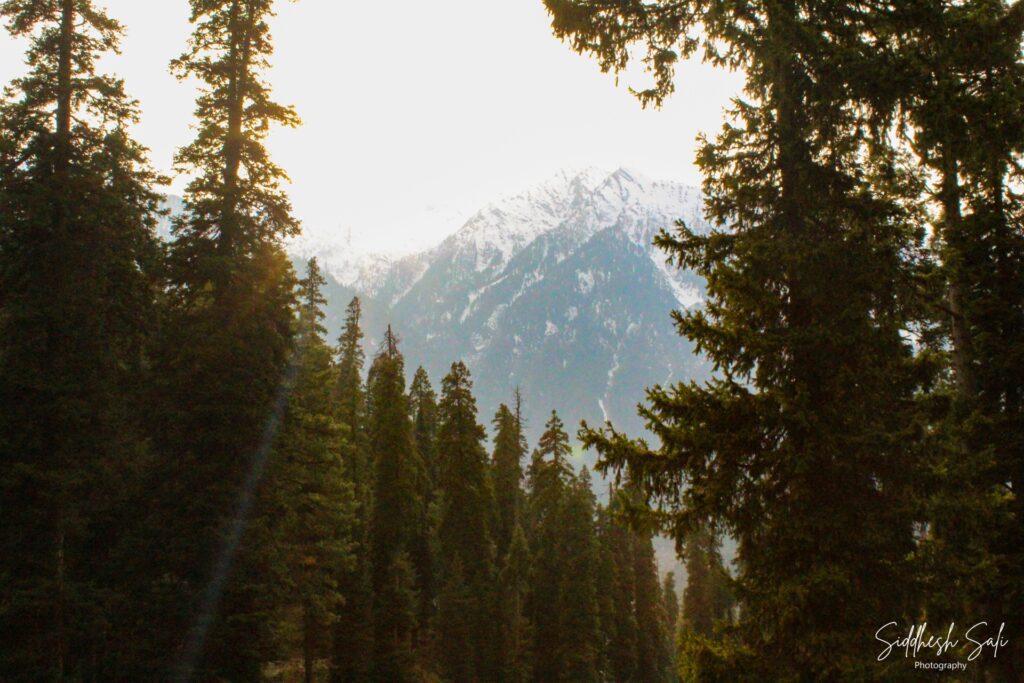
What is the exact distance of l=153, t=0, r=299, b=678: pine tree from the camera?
14680mm

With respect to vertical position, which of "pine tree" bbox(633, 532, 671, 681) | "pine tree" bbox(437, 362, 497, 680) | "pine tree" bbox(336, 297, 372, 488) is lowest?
"pine tree" bbox(633, 532, 671, 681)

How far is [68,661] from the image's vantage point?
17.6 m

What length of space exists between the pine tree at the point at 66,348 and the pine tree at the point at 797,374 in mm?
13283

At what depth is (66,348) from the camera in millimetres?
16422

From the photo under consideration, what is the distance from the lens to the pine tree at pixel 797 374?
7.94 m

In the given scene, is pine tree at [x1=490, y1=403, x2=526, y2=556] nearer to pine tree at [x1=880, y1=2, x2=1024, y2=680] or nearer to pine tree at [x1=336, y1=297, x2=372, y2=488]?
pine tree at [x1=336, y1=297, x2=372, y2=488]

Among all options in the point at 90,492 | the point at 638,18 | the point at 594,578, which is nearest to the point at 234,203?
the point at 90,492

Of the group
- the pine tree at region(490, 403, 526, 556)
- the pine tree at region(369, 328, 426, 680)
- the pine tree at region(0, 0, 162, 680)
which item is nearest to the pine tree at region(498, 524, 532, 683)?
the pine tree at region(369, 328, 426, 680)

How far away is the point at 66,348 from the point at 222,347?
4373mm

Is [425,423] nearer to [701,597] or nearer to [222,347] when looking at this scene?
[701,597]

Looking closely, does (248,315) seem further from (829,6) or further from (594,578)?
(594,578)

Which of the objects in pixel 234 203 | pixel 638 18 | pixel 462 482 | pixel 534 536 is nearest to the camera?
pixel 638 18

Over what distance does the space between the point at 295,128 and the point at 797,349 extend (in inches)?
575

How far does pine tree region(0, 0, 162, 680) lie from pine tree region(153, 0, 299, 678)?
5.21ft
